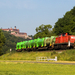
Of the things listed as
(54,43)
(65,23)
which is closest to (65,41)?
(54,43)

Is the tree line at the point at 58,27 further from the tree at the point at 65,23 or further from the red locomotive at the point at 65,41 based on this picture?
the red locomotive at the point at 65,41

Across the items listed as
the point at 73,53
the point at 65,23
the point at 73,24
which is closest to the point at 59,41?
the point at 73,53

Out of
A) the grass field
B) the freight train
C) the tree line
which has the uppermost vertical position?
the tree line

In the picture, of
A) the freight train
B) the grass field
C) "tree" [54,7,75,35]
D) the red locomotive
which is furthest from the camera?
→ "tree" [54,7,75,35]

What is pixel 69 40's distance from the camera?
123ft

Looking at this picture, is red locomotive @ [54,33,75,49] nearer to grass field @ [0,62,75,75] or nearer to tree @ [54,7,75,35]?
grass field @ [0,62,75,75]

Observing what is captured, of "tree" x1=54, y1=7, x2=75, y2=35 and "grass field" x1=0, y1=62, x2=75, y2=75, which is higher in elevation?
"tree" x1=54, y1=7, x2=75, y2=35

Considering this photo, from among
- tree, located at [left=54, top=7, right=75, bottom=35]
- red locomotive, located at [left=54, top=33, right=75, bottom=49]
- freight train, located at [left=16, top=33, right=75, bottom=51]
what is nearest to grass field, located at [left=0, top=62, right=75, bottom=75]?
red locomotive, located at [left=54, top=33, right=75, bottom=49]

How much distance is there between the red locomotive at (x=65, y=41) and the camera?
123ft

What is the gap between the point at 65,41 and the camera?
3847 centimetres

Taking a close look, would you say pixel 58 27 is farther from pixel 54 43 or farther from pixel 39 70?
pixel 39 70

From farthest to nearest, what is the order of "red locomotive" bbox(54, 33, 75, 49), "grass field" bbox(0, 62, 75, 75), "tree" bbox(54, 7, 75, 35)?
"tree" bbox(54, 7, 75, 35), "red locomotive" bbox(54, 33, 75, 49), "grass field" bbox(0, 62, 75, 75)

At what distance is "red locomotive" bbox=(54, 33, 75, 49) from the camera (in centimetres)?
3758

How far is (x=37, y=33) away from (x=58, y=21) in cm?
1328
